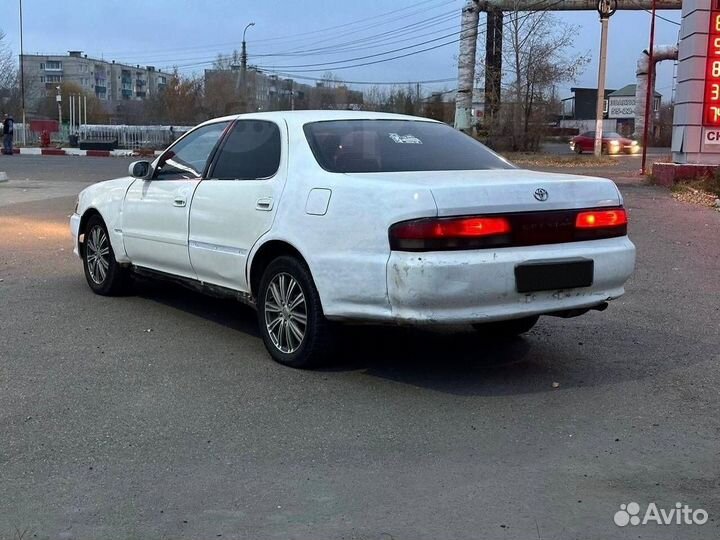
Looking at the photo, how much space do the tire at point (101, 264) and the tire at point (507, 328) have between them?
3.23m

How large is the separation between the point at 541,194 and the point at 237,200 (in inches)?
80.6

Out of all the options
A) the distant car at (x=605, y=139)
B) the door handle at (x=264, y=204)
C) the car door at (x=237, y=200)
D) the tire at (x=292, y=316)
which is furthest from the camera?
the distant car at (x=605, y=139)

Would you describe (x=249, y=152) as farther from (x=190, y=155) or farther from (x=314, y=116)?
(x=190, y=155)

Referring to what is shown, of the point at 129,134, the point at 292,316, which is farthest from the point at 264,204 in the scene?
the point at 129,134

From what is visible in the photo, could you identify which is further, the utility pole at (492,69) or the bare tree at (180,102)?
the bare tree at (180,102)

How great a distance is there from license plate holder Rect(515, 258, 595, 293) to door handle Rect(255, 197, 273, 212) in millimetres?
1661

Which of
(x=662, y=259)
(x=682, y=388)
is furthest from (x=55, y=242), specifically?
(x=682, y=388)

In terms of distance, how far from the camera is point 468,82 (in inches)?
1421

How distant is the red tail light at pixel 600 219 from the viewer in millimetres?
4734

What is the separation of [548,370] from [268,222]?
80.8 inches

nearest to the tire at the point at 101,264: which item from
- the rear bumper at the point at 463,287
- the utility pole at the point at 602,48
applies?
the rear bumper at the point at 463,287

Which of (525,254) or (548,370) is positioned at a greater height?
(525,254)

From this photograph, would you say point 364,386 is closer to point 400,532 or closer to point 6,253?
point 400,532

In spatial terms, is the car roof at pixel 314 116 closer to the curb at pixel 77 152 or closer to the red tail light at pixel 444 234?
the red tail light at pixel 444 234
